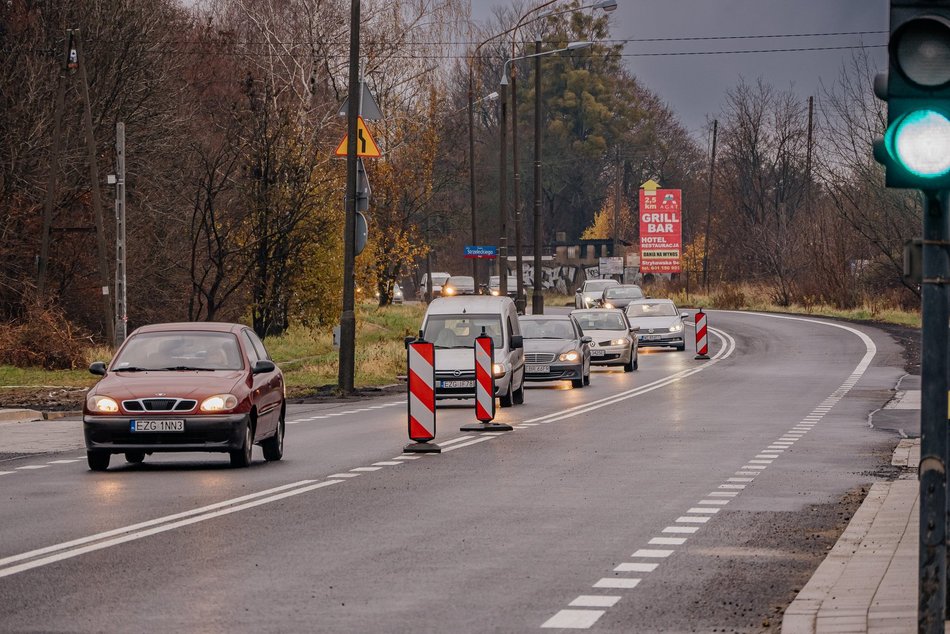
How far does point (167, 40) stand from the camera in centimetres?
5156

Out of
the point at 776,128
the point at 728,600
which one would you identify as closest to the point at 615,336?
the point at 728,600

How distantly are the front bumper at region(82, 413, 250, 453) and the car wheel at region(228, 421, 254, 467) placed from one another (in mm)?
235

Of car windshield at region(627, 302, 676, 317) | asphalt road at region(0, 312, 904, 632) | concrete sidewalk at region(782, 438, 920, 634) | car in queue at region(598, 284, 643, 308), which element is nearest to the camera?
concrete sidewalk at region(782, 438, 920, 634)

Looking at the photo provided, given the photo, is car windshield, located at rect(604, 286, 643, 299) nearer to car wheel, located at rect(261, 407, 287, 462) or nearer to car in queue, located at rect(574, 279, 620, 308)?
car in queue, located at rect(574, 279, 620, 308)

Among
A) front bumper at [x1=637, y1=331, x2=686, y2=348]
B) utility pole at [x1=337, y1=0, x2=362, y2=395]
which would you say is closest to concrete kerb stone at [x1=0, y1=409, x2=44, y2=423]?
utility pole at [x1=337, y1=0, x2=362, y2=395]

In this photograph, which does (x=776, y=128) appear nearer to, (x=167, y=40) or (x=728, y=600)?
(x=167, y=40)

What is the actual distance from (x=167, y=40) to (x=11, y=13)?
6.68m

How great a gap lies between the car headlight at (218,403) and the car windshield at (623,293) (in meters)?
52.3

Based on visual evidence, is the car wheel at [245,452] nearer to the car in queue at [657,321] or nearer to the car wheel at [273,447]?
the car wheel at [273,447]

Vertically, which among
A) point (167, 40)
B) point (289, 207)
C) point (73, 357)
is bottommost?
point (73, 357)

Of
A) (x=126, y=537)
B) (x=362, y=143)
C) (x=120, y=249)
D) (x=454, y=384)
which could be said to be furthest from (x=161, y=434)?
(x=120, y=249)

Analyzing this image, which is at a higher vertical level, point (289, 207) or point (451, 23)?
point (451, 23)

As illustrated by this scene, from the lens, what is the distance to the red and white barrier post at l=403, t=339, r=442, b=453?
20.2m

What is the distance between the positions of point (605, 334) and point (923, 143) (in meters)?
35.8
